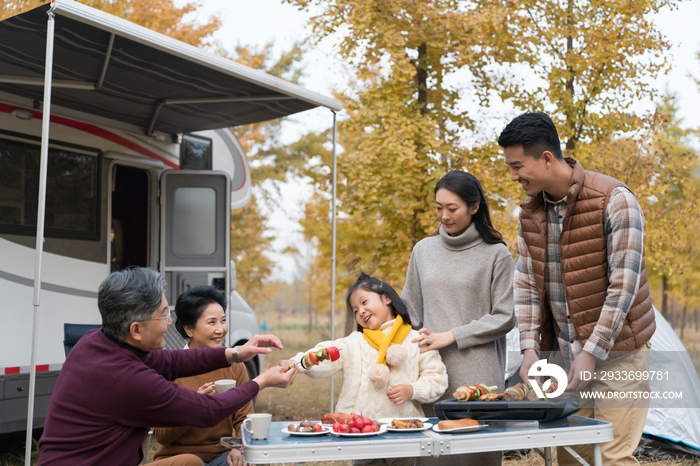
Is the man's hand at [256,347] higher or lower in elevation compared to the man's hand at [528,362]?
higher

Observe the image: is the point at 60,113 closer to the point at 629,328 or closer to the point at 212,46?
the point at 629,328

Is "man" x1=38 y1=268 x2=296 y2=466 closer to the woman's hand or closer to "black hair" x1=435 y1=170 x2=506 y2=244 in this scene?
the woman's hand

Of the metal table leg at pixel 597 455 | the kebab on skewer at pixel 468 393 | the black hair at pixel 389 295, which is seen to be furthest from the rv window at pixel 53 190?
the metal table leg at pixel 597 455

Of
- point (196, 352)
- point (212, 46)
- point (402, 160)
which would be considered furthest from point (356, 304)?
point (212, 46)

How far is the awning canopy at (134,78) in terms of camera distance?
340 centimetres

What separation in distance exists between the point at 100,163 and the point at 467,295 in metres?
3.55

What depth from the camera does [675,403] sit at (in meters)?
4.58

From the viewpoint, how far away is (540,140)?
226 cm

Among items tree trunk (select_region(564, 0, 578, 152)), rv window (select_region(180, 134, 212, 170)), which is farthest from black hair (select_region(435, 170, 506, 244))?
tree trunk (select_region(564, 0, 578, 152))

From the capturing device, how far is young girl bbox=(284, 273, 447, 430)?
99.0 inches

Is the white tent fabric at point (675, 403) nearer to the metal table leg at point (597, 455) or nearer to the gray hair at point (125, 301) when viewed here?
the metal table leg at point (597, 455)

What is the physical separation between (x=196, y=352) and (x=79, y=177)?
113 inches

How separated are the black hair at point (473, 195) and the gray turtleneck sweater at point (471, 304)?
33mm

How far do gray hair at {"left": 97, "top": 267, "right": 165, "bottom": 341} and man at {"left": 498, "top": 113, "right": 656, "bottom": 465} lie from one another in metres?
1.43
